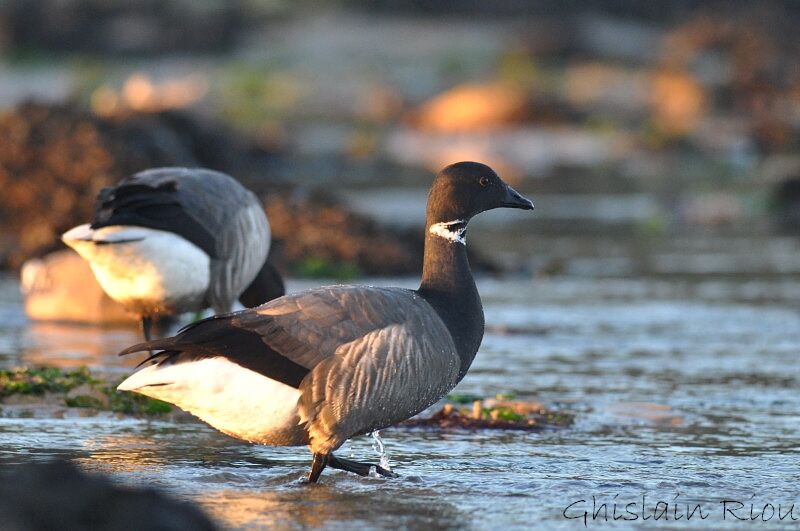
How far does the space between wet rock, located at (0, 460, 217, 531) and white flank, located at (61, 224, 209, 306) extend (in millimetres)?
4640

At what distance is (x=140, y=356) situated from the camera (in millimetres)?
10508

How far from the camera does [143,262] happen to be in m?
9.83

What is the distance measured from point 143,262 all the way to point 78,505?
5.01 metres

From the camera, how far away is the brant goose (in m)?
9.73

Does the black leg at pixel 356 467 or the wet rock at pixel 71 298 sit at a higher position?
the wet rock at pixel 71 298

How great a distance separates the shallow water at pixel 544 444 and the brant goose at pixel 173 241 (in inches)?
22.5

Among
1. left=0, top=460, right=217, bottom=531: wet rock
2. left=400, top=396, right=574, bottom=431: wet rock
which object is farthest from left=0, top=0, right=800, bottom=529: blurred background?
left=0, top=460, right=217, bottom=531: wet rock

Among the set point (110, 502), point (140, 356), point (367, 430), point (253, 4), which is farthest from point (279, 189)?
point (253, 4)

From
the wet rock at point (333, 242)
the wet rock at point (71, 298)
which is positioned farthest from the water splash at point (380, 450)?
the wet rock at point (333, 242)

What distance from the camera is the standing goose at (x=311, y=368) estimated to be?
23.0 ft

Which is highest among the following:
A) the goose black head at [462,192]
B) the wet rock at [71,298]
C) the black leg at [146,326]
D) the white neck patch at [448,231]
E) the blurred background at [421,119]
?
the blurred background at [421,119]

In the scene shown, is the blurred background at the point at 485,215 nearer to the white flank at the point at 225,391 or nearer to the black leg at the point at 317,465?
the black leg at the point at 317,465

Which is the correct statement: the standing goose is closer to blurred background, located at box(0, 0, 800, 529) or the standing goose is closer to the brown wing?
the brown wing

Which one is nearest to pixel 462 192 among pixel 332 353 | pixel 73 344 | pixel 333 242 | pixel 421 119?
pixel 332 353
